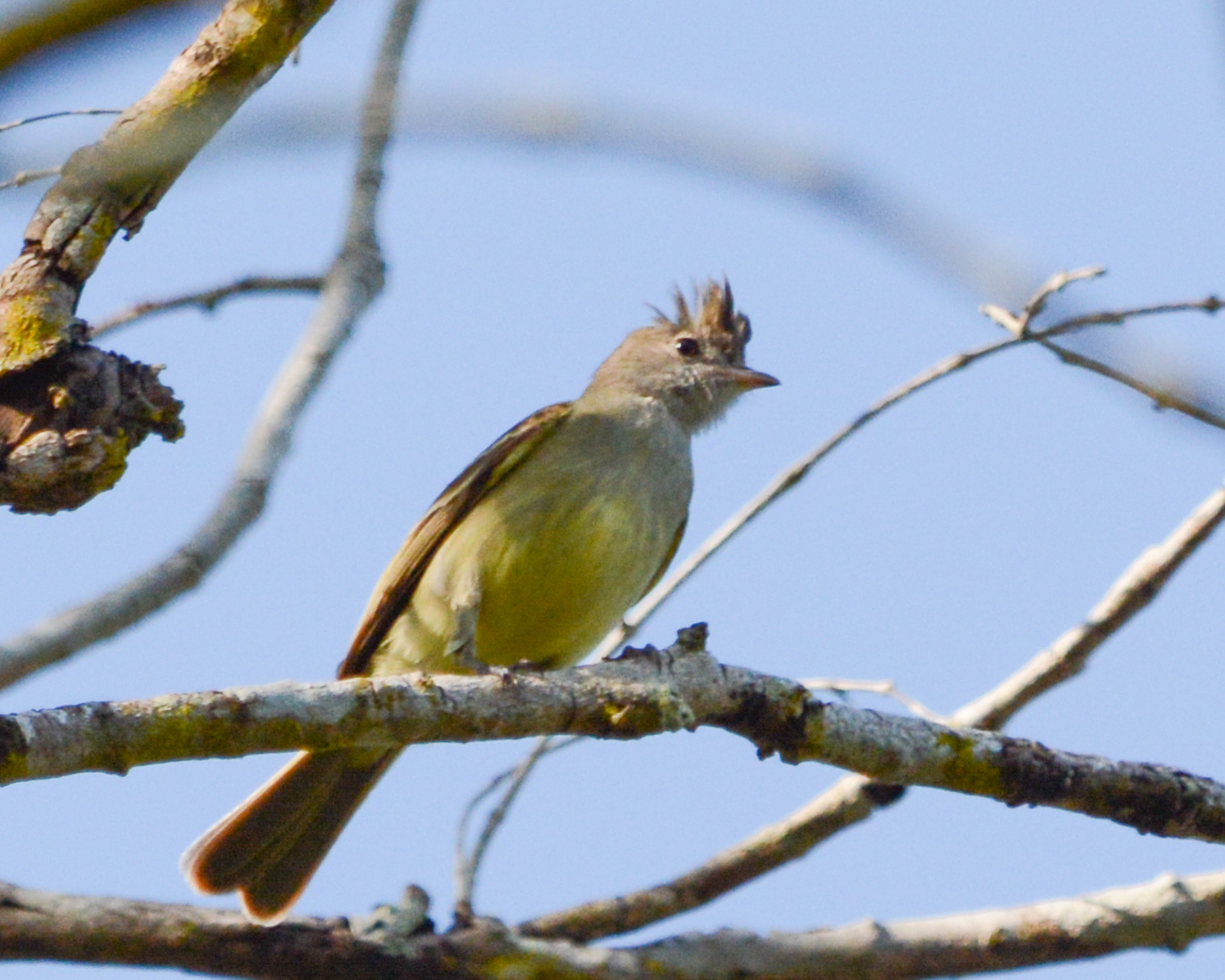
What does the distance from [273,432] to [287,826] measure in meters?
2.86

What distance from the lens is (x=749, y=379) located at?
708 centimetres

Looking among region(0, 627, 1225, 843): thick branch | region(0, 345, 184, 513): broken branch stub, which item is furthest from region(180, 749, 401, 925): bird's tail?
region(0, 345, 184, 513): broken branch stub

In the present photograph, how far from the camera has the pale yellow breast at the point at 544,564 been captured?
220 inches

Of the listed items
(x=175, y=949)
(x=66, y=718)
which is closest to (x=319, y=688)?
(x=66, y=718)

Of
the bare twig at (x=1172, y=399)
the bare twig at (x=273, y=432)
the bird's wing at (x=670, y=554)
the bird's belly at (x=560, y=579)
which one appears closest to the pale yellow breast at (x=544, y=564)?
the bird's belly at (x=560, y=579)

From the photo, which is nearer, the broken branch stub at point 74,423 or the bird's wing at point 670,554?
the broken branch stub at point 74,423

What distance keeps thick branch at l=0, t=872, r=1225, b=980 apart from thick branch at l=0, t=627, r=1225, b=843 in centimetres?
59

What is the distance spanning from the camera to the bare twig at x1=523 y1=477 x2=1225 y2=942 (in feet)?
15.3

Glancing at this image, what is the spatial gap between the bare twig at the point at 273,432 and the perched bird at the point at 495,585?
1.81 m

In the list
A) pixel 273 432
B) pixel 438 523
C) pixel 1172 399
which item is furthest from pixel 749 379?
pixel 1172 399

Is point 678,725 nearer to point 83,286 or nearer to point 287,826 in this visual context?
point 83,286

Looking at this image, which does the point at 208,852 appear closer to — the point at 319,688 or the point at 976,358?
the point at 319,688

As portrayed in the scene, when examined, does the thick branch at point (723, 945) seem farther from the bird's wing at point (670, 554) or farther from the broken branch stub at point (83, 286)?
the bird's wing at point (670, 554)

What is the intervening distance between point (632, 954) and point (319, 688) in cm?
168
